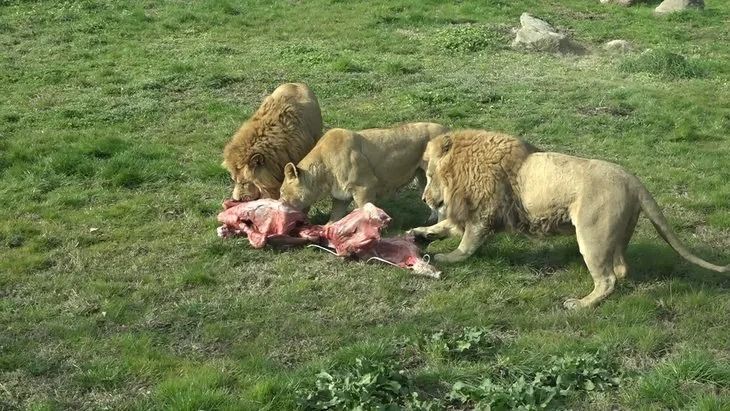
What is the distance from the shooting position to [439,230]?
757cm

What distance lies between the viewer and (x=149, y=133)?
35.3 feet

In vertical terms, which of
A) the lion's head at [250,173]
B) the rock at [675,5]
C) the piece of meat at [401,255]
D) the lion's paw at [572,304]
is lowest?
the rock at [675,5]

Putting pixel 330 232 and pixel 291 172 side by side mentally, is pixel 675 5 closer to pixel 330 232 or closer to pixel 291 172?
pixel 291 172

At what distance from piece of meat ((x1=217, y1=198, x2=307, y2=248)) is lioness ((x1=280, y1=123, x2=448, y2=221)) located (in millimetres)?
280

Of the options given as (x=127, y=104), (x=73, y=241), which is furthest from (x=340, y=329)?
(x=127, y=104)

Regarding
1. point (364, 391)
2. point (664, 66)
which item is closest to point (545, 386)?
point (364, 391)

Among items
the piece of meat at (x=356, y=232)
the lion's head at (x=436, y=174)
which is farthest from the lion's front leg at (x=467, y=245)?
the piece of meat at (x=356, y=232)

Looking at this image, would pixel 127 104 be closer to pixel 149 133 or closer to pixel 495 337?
pixel 149 133

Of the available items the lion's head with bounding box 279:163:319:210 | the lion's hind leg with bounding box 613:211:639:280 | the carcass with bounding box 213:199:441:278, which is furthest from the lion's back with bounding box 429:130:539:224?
the lion's head with bounding box 279:163:319:210

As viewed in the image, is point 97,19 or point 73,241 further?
point 97,19

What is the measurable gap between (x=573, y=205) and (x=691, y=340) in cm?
134

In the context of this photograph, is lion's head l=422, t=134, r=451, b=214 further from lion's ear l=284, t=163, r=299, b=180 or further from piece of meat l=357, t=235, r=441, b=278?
lion's ear l=284, t=163, r=299, b=180

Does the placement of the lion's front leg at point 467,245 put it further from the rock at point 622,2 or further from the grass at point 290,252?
the rock at point 622,2

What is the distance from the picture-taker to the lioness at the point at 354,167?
7.95m
